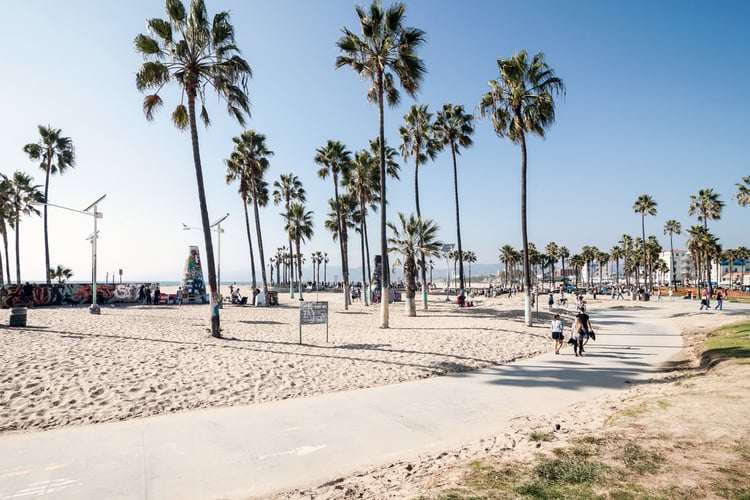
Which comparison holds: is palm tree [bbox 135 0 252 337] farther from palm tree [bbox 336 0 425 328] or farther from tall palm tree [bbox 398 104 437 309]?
tall palm tree [bbox 398 104 437 309]

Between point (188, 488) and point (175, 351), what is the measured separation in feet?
27.1

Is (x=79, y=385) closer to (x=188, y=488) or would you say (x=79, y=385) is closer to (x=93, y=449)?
(x=93, y=449)

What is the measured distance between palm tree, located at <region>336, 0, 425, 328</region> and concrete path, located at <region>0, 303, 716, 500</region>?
1094cm

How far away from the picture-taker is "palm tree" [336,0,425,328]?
18984 millimetres

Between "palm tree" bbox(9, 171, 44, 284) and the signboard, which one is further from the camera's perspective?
"palm tree" bbox(9, 171, 44, 284)

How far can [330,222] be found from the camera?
47250 mm

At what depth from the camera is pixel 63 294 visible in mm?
30125

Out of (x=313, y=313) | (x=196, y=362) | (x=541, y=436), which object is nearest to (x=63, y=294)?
(x=313, y=313)

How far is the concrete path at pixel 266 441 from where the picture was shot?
15.9 feet

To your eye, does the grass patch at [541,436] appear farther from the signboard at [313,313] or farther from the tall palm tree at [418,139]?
the tall palm tree at [418,139]

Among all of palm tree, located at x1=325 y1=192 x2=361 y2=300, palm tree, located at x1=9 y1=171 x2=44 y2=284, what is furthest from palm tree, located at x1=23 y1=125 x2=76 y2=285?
palm tree, located at x1=325 y1=192 x2=361 y2=300

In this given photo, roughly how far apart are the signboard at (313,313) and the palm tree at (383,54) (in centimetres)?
478

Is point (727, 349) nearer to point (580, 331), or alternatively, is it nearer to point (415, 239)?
point (580, 331)

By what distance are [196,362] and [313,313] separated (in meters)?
4.77
